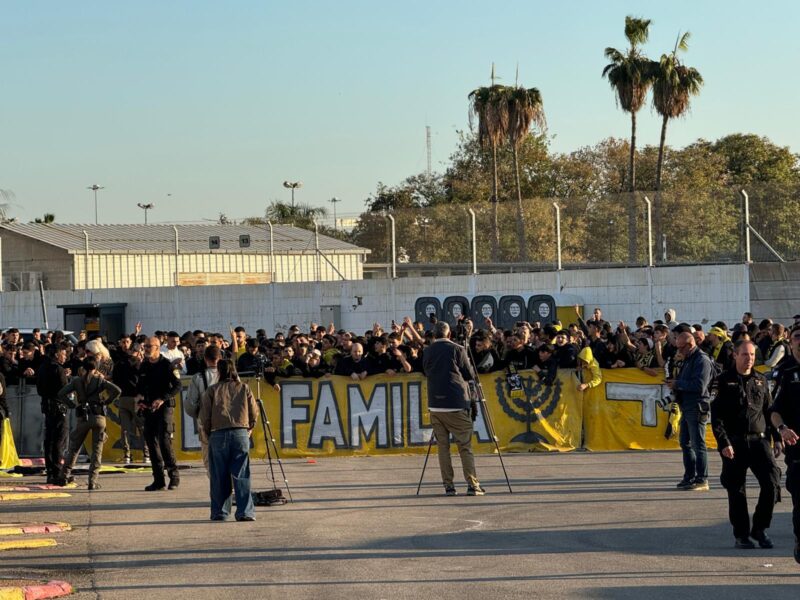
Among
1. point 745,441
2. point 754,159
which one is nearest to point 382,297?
point 745,441

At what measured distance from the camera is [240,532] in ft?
Answer: 39.7

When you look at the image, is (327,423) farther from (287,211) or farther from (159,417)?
(287,211)

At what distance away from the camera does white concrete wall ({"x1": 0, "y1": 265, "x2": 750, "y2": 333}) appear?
2700cm

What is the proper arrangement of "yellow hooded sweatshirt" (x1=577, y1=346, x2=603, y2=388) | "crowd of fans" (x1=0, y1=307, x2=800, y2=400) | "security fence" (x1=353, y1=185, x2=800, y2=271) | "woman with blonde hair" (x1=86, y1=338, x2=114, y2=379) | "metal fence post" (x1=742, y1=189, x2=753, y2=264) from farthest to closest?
"security fence" (x1=353, y1=185, x2=800, y2=271), "metal fence post" (x1=742, y1=189, x2=753, y2=264), "yellow hooded sweatshirt" (x1=577, y1=346, x2=603, y2=388), "crowd of fans" (x1=0, y1=307, x2=800, y2=400), "woman with blonde hair" (x1=86, y1=338, x2=114, y2=379)

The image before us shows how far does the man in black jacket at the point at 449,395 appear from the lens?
571 inches

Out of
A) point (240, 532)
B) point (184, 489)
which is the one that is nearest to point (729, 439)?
point (240, 532)

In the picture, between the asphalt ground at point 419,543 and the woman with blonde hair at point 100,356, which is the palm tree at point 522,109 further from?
the asphalt ground at point 419,543

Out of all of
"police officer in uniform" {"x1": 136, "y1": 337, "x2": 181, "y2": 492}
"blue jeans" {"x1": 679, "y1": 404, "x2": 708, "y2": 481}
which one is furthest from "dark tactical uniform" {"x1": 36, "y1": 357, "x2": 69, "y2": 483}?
"blue jeans" {"x1": 679, "y1": 404, "x2": 708, "y2": 481}

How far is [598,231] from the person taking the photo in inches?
1132

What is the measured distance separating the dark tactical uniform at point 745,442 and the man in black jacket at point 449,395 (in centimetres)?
415

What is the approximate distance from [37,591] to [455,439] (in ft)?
21.0

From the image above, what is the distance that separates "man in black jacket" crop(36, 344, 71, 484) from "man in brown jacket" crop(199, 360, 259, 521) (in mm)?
4325

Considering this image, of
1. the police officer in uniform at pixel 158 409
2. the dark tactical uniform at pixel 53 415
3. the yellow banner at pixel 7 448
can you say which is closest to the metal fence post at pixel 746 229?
the police officer in uniform at pixel 158 409

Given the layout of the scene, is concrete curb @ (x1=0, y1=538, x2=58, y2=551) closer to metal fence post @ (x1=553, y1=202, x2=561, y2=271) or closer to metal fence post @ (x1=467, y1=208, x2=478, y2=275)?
metal fence post @ (x1=553, y1=202, x2=561, y2=271)
